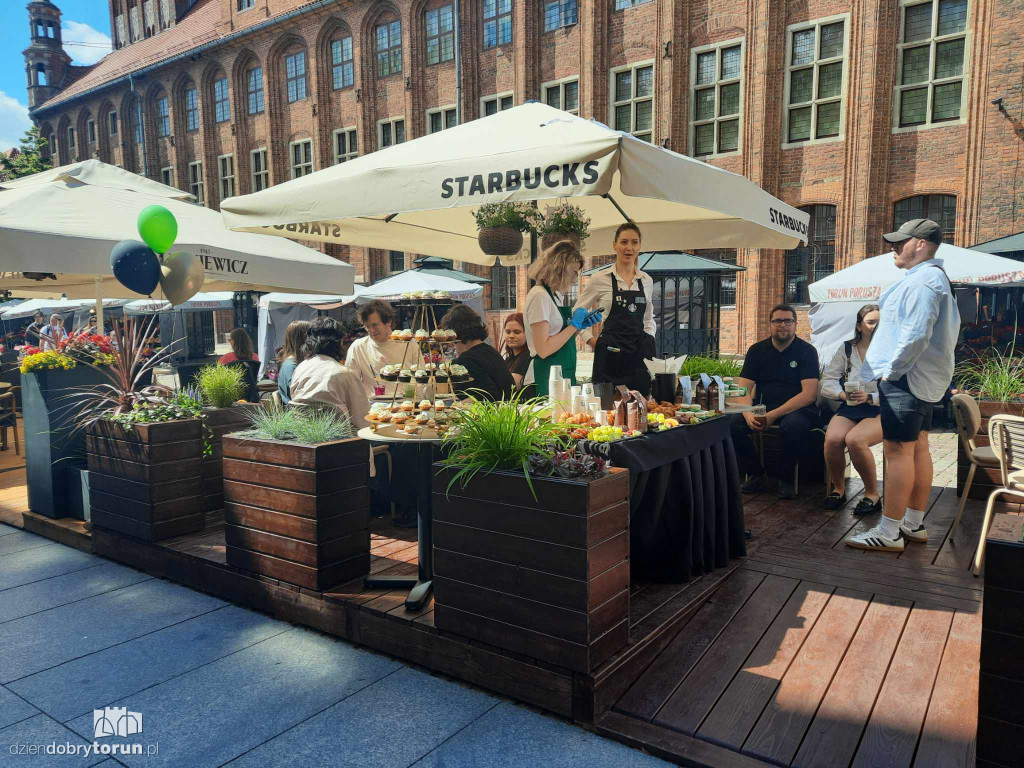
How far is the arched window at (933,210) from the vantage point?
52.8ft

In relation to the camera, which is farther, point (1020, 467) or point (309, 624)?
point (1020, 467)

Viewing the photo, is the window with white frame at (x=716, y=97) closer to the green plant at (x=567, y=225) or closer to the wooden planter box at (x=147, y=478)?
the green plant at (x=567, y=225)

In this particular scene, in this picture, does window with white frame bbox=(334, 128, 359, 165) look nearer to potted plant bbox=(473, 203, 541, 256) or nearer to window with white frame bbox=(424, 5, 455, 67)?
window with white frame bbox=(424, 5, 455, 67)

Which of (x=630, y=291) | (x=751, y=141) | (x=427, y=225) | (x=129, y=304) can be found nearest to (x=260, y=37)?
(x=129, y=304)

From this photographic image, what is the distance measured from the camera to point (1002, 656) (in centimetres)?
198

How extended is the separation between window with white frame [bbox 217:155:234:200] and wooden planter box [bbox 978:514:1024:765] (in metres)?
33.9

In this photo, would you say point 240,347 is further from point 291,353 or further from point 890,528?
point 890,528

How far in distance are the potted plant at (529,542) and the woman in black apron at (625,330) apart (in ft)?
4.80

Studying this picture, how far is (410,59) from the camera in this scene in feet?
80.3

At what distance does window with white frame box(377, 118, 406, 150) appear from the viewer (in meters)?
25.4

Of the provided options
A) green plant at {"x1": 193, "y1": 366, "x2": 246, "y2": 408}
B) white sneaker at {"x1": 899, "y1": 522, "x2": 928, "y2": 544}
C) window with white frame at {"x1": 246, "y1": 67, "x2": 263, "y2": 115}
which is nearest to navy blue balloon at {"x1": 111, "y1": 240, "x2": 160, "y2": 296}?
green plant at {"x1": 193, "y1": 366, "x2": 246, "y2": 408}

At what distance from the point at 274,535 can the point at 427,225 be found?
2.99 metres

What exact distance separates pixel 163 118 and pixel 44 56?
16.1 m

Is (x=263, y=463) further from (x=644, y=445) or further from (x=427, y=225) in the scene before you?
(x=427, y=225)
